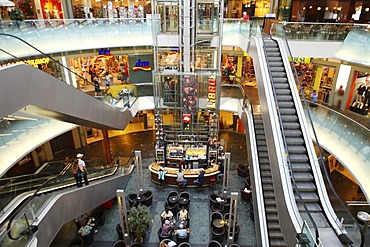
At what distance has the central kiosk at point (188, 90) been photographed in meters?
13.4

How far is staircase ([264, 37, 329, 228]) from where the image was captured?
6598 mm

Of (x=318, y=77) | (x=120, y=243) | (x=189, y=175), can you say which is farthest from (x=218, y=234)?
(x=318, y=77)

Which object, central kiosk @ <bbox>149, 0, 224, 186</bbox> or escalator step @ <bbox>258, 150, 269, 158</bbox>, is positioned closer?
escalator step @ <bbox>258, 150, 269, 158</bbox>

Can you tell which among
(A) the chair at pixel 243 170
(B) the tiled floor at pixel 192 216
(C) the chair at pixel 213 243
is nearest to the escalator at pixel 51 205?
(B) the tiled floor at pixel 192 216

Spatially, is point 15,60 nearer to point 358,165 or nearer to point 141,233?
point 141,233

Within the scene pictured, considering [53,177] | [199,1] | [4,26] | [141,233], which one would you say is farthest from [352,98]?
[4,26]

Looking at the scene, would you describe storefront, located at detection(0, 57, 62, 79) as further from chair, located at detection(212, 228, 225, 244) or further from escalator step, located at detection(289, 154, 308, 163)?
chair, located at detection(212, 228, 225, 244)

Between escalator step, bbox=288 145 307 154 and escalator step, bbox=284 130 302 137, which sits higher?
escalator step, bbox=284 130 302 137

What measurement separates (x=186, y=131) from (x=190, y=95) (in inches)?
73.6

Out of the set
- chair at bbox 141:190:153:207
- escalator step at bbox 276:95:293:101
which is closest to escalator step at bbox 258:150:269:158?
escalator step at bbox 276:95:293:101

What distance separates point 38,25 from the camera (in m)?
11.8

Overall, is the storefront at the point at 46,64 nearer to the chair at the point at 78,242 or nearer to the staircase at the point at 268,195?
the chair at the point at 78,242

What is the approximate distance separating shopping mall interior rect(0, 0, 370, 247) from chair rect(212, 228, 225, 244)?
0.16 feet

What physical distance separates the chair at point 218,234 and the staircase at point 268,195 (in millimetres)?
2614
